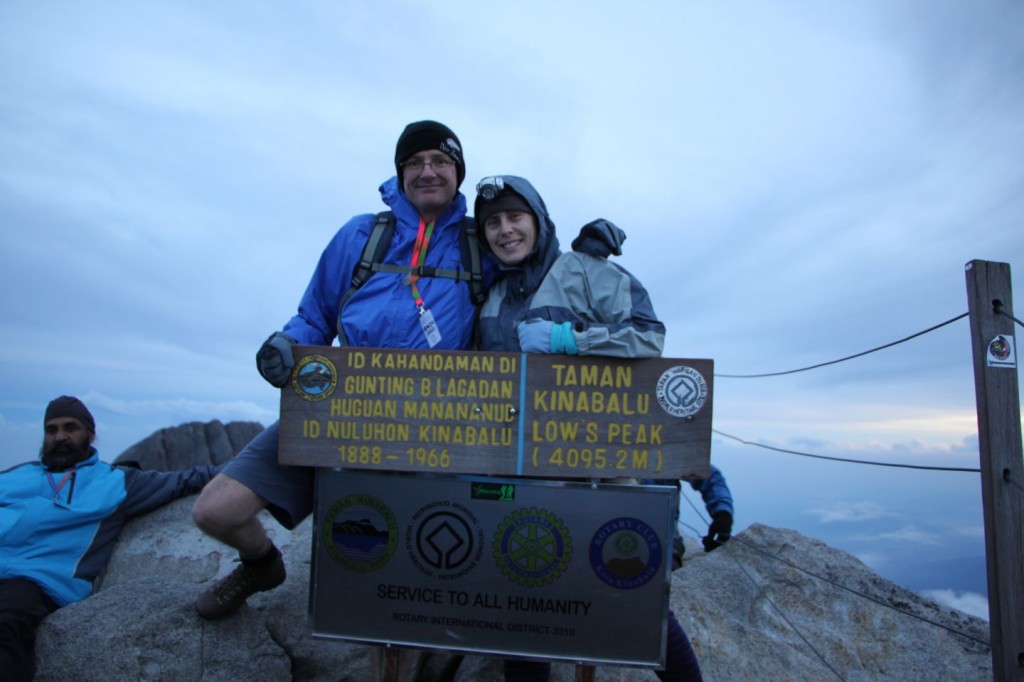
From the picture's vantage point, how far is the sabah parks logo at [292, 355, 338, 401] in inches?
132

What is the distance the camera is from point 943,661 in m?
4.53

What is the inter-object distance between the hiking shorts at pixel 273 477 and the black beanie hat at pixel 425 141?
1.64m

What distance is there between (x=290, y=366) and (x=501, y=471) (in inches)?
43.4

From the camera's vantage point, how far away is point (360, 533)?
345cm

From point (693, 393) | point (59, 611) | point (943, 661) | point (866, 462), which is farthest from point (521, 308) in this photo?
point (943, 661)

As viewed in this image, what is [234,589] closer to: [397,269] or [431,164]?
[397,269]

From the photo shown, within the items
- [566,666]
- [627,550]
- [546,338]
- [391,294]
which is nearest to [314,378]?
[391,294]

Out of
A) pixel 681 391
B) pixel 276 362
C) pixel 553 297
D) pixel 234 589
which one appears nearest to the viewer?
pixel 681 391

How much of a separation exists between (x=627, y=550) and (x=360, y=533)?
1268mm

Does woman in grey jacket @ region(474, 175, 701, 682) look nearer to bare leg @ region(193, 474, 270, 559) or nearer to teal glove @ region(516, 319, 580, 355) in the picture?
teal glove @ region(516, 319, 580, 355)

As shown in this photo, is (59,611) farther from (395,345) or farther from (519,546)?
(519,546)

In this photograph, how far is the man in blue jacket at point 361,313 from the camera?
345 centimetres

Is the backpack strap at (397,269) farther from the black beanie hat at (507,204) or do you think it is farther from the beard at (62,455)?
the beard at (62,455)

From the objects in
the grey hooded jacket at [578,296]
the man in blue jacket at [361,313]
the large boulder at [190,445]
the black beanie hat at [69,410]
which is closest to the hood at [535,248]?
the grey hooded jacket at [578,296]
